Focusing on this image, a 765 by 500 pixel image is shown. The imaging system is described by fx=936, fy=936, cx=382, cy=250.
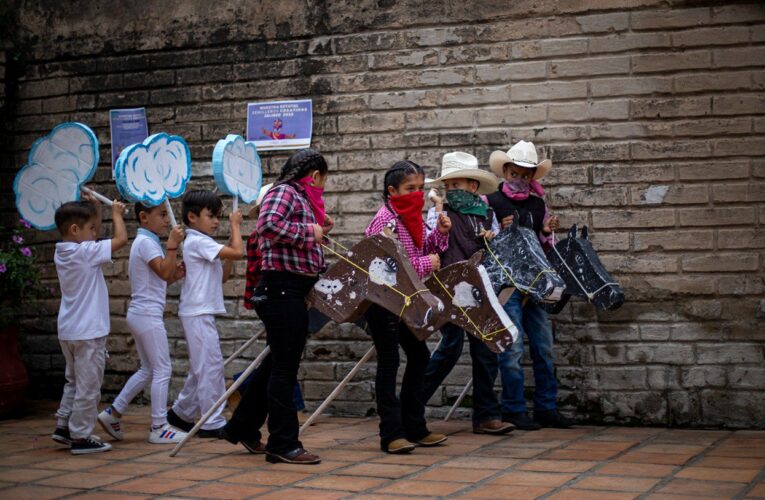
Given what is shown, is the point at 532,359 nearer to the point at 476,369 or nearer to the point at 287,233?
the point at 476,369

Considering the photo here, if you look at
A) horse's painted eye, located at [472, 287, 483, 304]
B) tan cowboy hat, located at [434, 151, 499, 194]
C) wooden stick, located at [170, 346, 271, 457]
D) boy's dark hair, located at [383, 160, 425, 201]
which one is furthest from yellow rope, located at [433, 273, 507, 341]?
wooden stick, located at [170, 346, 271, 457]

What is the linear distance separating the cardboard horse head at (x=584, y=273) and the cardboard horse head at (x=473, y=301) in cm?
88

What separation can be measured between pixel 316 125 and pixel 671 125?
2588 millimetres

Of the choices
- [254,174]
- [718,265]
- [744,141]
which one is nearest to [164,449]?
[254,174]

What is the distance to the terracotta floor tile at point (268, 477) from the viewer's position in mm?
4570

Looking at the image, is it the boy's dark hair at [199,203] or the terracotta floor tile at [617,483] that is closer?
the terracotta floor tile at [617,483]

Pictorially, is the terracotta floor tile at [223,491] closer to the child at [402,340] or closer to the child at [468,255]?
the child at [402,340]

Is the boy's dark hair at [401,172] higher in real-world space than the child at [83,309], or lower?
higher

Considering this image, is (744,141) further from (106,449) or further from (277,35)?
(106,449)

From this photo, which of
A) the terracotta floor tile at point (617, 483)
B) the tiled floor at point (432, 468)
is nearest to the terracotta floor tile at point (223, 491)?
the tiled floor at point (432, 468)

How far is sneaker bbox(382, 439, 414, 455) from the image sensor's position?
17.1 ft

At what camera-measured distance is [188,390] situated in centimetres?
596

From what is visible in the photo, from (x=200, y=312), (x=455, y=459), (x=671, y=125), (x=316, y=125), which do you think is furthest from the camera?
(x=316, y=125)

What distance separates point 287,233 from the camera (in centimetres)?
489
